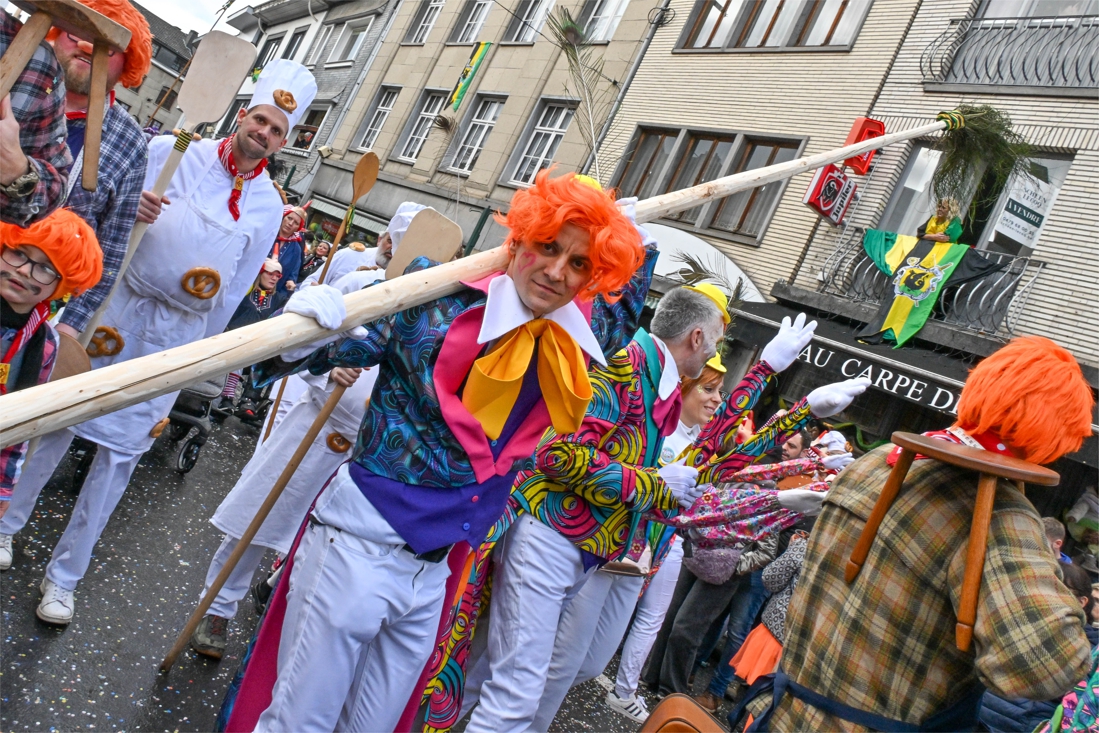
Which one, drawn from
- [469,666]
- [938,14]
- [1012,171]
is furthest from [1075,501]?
[469,666]

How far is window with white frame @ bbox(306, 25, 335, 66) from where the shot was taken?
93.0 ft

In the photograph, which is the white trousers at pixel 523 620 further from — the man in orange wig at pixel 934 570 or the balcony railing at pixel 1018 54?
the balcony railing at pixel 1018 54

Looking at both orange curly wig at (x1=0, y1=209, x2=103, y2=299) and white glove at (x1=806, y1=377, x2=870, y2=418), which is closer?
orange curly wig at (x1=0, y1=209, x2=103, y2=299)

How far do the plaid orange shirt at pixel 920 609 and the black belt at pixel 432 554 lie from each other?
1.04 meters

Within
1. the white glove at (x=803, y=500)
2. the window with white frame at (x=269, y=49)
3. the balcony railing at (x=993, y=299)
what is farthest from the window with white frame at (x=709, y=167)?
the window with white frame at (x=269, y=49)

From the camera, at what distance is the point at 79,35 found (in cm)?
173

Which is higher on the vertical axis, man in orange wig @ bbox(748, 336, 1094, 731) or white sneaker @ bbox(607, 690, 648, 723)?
man in orange wig @ bbox(748, 336, 1094, 731)

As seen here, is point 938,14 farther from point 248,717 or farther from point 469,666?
point 248,717

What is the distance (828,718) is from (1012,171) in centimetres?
969

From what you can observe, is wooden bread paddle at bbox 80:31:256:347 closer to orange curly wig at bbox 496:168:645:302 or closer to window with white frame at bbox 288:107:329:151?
orange curly wig at bbox 496:168:645:302

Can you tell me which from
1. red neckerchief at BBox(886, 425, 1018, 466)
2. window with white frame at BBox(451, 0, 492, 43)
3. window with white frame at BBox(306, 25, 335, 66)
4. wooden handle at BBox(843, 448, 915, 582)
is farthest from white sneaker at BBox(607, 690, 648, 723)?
window with white frame at BBox(306, 25, 335, 66)

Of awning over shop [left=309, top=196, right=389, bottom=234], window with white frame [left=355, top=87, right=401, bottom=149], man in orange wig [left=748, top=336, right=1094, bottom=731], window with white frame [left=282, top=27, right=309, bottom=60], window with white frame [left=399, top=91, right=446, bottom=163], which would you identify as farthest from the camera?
window with white frame [left=282, top=27, right=309, bottom=60]

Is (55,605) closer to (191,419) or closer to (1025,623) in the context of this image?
(191,419)

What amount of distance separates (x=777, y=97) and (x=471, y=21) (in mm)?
11298
